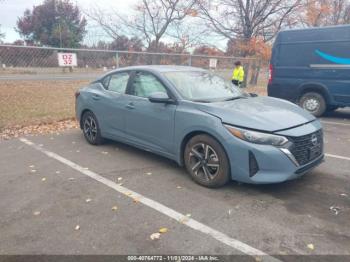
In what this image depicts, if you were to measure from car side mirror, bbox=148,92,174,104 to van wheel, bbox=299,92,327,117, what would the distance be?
6291 millimetres

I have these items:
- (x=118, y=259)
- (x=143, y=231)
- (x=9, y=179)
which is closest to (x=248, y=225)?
(x=143, y=231)

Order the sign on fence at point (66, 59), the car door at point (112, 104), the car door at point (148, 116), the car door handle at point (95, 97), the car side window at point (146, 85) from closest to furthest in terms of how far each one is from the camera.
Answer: the car door at point (148, 116) < the car side window at point (146, 85) < the car door at point (112, 104) < the car door handle at point (95, 97) < the sign on fence at point (66, 59)

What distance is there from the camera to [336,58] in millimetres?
8609

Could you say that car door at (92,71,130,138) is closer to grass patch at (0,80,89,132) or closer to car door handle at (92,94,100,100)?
car door handle at (92,94,100,100)

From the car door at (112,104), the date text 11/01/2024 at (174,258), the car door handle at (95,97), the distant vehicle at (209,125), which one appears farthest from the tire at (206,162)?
the car door handle at (95,97)

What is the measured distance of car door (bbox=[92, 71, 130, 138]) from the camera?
5461 mm

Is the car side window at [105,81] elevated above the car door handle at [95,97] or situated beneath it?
elevated above

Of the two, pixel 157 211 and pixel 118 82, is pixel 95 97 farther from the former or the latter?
pixel 157 211

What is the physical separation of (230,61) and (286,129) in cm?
1542

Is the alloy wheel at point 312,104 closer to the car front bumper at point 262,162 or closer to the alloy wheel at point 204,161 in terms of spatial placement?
the car front bumper at point 262,162

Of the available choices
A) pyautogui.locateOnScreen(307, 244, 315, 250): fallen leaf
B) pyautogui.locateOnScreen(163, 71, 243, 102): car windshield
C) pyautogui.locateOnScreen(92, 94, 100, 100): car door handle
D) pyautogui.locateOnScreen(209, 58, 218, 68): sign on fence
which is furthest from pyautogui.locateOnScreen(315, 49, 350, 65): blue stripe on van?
pyautogui.locateOnScreen(209, 58, 218, 68): sign on fence

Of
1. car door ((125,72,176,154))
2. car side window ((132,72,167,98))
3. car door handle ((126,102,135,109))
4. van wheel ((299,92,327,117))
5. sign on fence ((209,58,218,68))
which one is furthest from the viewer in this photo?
sign on fence ((209,58,218,68))

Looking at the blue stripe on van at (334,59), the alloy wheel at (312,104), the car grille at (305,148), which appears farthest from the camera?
the alloy wheel at (312,104)

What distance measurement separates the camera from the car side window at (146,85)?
4.86 metres
